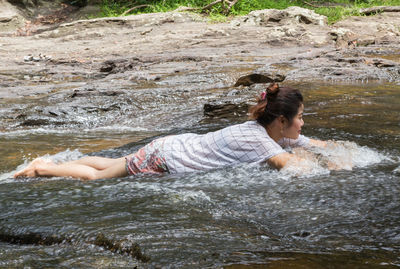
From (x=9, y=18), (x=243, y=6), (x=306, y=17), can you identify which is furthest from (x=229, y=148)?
(x=9, y=18)

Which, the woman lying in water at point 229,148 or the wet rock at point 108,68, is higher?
the woman lying in water at point 229,148

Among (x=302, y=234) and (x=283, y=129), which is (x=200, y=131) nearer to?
(x=283, y=129)

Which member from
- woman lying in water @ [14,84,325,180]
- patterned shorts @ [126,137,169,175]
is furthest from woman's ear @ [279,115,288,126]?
patterned shorts @ [126,137,169,175]

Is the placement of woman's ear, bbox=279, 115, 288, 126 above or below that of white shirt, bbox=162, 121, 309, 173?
above

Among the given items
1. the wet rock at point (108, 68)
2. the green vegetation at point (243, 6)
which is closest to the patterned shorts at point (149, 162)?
the wet rock at point (108, 68)

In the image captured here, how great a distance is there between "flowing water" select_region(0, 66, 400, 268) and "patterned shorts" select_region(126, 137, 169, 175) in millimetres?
148

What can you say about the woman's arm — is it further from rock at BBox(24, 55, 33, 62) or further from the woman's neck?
rock at BBox(24, 55, 33, 62)

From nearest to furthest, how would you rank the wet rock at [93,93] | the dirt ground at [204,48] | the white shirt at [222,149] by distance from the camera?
the white shirt at [222,149] → the wet rock at [93,93] → the dirt ground at [204,48]

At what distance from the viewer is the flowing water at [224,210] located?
6.89 ft

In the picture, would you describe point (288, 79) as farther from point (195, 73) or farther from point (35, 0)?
point (35, 0)

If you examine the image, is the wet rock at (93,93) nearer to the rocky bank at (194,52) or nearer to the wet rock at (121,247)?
the rocky bank at (194,52)

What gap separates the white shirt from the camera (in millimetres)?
3625

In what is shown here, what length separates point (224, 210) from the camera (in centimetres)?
277

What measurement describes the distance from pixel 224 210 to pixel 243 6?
13649mm
